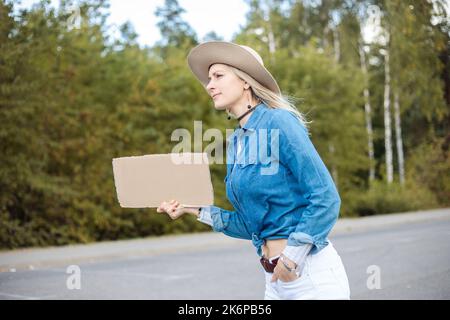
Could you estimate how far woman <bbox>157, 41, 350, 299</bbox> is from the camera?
247 cm

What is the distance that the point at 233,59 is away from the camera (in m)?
2.73

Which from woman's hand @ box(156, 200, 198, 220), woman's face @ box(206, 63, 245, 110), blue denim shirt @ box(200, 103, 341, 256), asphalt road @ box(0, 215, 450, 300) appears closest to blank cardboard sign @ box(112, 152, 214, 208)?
woman's hand @ box(156, 200, 198, 220)

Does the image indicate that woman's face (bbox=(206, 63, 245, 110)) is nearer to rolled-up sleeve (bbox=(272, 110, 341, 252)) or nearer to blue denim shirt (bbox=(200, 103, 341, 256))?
blue denim shirt (bbox=(200, 103, 341, 256))

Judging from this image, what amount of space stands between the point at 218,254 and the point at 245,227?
10236 millimetres

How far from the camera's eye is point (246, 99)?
2740mm

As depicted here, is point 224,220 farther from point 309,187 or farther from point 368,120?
point 368,120

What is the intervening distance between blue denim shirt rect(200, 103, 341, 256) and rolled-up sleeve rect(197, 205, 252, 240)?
15cm

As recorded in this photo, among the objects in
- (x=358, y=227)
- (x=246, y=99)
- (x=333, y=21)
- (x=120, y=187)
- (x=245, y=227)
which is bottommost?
(x=358, y=227)

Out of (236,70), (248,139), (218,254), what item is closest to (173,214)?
(248,139)

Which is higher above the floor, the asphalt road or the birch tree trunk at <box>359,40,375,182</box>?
the birch tree trunk at <box>359,40,375,182</box>

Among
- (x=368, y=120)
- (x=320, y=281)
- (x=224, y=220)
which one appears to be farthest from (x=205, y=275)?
(x=368, y=120)

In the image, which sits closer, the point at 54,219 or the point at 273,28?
the point at 54,219

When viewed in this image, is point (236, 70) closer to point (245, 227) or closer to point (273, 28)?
point (245, 227)
